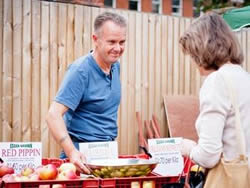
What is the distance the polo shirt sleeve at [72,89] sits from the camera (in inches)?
131

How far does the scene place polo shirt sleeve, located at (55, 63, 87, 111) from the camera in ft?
10.9

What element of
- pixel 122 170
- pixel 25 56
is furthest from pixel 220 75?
pixel 25 56

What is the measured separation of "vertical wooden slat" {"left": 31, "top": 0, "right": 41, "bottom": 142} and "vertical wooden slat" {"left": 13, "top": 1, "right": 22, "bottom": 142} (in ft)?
0.53

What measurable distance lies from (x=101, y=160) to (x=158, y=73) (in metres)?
4.72

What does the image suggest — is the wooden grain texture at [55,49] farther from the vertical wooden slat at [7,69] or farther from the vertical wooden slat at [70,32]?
the vertical wooden slat at [7,69]

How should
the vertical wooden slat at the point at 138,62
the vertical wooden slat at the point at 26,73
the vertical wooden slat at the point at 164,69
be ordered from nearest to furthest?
the vertical wooden slat at the point at 26,73 → the vertical wooden slat at the point at 138,62 → the vertical wooden slat at the point at 164,69

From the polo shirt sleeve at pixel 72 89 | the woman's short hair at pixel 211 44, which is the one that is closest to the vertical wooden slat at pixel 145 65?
the polo shirt sleeve at pixel 72 89

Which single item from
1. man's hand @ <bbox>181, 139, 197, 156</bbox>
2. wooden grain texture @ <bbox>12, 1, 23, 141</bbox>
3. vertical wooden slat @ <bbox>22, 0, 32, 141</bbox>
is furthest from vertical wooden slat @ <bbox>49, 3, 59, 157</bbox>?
man's hand @ <bbox>181, 139, 197, 156</bbox>

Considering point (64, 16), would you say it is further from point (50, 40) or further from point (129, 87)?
point (129, 87)

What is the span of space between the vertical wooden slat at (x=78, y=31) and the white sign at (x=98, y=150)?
148 inches

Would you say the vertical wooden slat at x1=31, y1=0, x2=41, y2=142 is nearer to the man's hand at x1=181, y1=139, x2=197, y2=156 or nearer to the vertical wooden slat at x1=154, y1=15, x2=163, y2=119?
the vertical wooden slat at x1=154, y1=15, x2=163, y2=119

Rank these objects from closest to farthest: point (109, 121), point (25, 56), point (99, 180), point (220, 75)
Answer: point (220, 75) → point (99, 180) → point (109, 121) → point (25, 56)

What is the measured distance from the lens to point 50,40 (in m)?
6.72

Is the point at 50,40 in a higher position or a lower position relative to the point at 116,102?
higher
